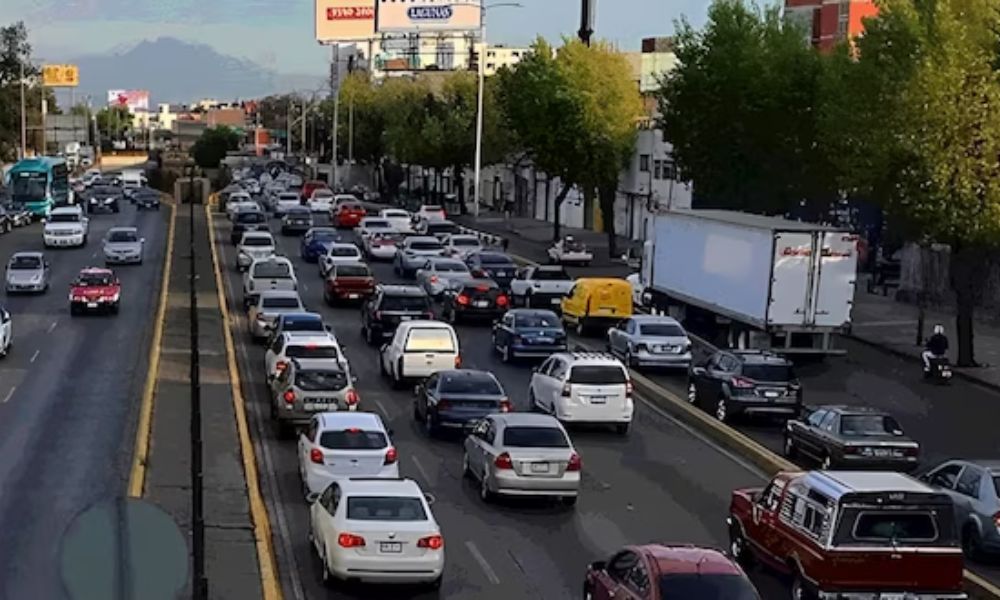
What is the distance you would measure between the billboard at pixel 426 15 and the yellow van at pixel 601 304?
102082 mm

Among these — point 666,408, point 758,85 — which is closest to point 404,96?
point 758,85

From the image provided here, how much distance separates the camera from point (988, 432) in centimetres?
3244

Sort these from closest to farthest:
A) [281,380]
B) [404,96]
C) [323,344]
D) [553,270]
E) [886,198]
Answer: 1. [281,380]
2. [323,344]
3. [886,198]
4. [553,270]
5. [404,96]

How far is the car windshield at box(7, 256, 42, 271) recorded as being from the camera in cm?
5297

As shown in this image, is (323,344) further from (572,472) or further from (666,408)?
(572,472)

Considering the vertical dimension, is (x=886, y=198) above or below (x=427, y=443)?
above

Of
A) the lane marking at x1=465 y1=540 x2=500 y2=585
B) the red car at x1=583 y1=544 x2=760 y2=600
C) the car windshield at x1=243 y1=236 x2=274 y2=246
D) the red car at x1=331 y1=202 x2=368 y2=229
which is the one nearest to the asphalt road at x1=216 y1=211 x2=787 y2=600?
the lane marking at x1=465 y1=540 x2=500 y2=585

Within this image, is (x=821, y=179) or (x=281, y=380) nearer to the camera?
(x=281, y=380)

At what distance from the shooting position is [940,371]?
3878 centimetres

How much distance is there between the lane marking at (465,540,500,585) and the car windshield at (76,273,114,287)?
29456 mm

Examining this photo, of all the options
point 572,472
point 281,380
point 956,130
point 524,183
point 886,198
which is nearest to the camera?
point 572,472

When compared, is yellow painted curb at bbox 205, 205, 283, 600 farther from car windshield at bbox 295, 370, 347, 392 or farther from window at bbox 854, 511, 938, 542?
window at bbox 854, 511, 938, 542

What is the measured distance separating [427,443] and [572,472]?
5.86 meters

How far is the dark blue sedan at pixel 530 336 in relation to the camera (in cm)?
3859
